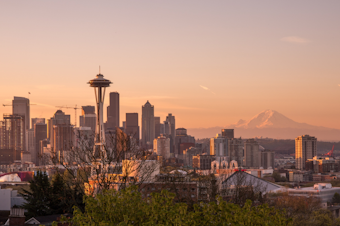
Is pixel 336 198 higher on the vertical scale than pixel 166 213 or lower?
lower

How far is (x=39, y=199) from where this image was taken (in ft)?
148

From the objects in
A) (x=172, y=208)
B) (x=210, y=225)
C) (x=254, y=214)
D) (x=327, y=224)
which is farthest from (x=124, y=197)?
(x=327, y=224)

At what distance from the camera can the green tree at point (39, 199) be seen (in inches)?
1726

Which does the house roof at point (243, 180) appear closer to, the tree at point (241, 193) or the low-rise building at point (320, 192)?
the tree at point (241, 193)

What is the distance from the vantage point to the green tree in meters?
43.8

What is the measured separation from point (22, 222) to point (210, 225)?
841 inches

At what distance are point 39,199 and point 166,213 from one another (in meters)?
32.7

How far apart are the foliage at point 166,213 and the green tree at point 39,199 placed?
96.0 ft

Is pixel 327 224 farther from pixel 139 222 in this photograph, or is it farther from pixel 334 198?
pixel 334 198

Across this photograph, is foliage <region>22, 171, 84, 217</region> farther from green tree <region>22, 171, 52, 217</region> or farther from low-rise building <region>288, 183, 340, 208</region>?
low-rise building <region>288, 183, 340, 208</region>

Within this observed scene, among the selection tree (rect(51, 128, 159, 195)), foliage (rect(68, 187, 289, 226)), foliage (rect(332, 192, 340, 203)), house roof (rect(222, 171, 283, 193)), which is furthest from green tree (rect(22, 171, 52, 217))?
foliage (rect(332, 192, 340, 203))

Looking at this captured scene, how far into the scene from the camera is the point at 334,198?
420 feet

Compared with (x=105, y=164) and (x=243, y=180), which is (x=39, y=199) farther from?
(x=243, y=180)

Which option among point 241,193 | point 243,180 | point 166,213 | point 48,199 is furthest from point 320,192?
point 166,213
